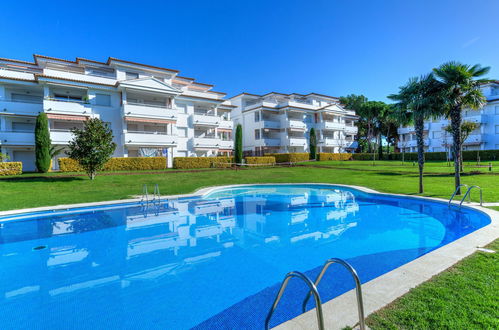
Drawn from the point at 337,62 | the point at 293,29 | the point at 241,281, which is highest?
the point at 293,29

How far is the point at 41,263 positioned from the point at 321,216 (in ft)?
34.6

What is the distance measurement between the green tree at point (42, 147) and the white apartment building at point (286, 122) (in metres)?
30.4

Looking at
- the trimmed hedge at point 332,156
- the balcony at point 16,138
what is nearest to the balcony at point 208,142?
the balcony at point 16,138

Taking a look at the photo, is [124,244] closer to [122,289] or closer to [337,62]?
[122,289]

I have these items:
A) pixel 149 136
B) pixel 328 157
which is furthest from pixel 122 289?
pixel 328 157

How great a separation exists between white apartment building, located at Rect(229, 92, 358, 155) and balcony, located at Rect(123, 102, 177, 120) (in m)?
17.7

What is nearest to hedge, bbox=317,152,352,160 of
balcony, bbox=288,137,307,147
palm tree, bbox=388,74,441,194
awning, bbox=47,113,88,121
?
balcony, bbox=288,137,307,147

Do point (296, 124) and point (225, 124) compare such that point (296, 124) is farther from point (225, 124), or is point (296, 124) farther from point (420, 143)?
point (420, 143)

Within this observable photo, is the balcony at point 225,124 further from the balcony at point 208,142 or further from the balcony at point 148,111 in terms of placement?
the balcony at point 148,111

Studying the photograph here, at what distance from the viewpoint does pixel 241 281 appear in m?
5.89

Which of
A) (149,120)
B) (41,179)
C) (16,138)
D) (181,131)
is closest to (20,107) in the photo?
(16,138)

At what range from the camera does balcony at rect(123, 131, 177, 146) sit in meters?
29.2

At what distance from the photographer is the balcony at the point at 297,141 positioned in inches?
1853

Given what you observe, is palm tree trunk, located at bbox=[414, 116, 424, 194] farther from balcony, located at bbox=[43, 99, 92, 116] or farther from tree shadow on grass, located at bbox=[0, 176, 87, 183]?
balcony, located at bbox=[43, 99, 92, 116]
